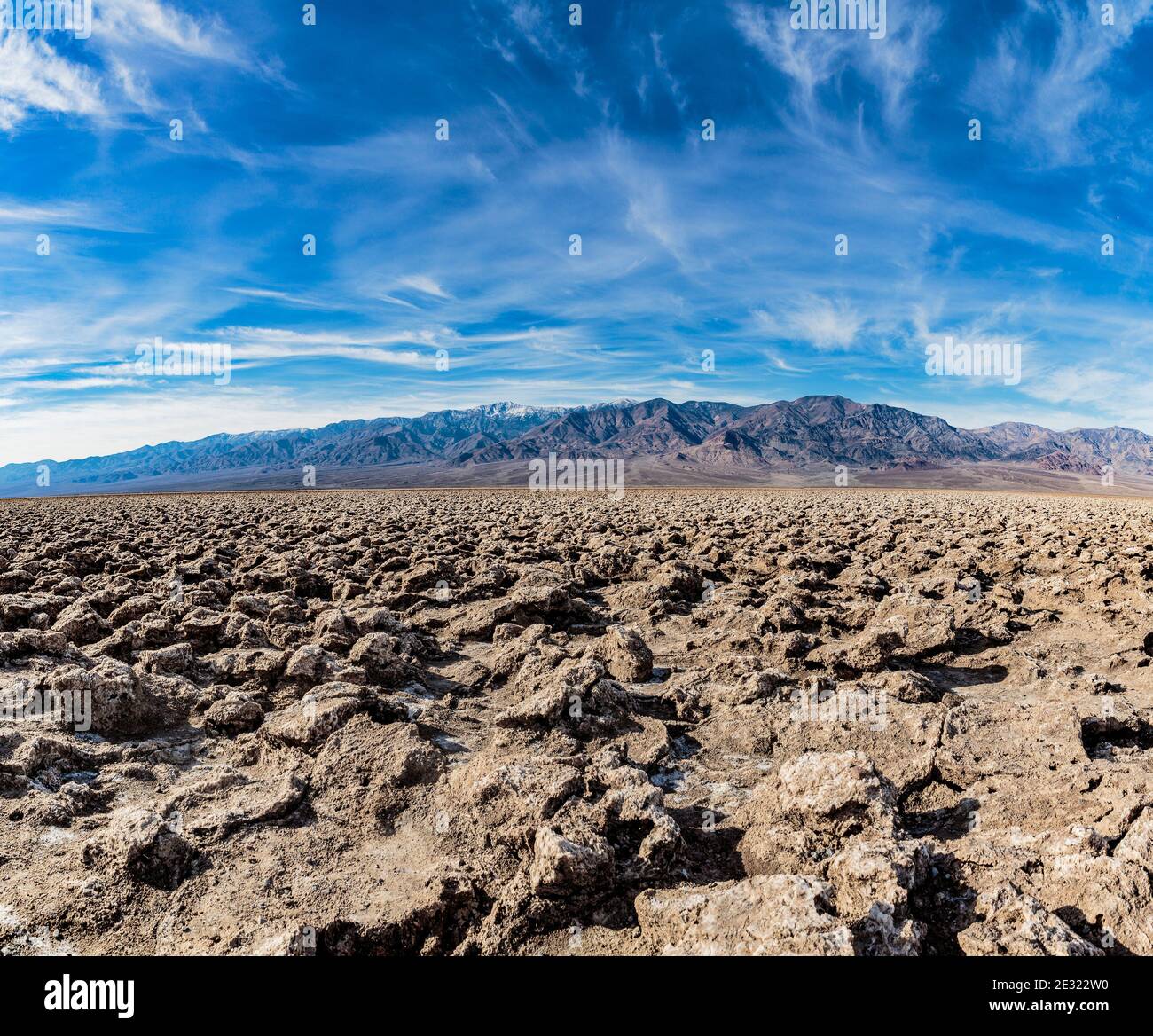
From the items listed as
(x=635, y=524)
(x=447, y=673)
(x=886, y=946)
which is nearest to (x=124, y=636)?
(x=447, y=673)

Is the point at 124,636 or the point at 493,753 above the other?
the point at 124,636

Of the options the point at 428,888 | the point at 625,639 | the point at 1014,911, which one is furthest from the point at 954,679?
the point at 428,888

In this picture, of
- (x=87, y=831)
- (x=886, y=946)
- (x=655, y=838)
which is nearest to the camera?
(x=886, y=946)

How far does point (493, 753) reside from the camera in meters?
3.86

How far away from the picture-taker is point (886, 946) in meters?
2.10

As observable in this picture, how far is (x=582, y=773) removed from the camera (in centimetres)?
337

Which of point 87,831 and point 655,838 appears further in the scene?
point 87,831

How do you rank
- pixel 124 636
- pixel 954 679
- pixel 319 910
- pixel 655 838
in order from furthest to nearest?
pixel 124 636, pixel 954 679, pixel 655 838, pixel 319 910

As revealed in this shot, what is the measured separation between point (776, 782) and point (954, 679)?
2.91 metres

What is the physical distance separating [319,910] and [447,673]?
2938mm

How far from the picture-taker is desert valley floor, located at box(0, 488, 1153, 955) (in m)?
2.38

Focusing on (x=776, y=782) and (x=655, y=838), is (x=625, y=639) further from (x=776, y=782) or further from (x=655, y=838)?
Answer: (x=655, y=838)

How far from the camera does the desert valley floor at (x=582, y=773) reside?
238 centimetres

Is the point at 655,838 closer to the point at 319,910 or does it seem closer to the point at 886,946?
the point at 886,946
